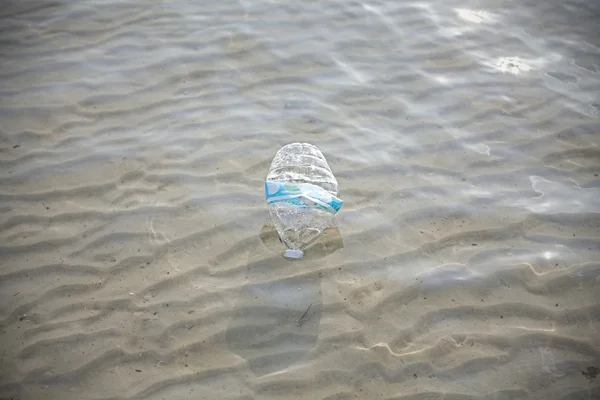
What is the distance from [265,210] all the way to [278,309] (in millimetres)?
719

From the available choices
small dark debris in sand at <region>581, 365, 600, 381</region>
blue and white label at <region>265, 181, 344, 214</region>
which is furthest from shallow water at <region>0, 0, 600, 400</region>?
blue and white label at <region>265, 181, 344, 214</region>

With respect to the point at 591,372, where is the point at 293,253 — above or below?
above

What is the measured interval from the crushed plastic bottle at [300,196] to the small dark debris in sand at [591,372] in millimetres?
1489

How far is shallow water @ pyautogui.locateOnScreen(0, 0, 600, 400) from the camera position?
258cm

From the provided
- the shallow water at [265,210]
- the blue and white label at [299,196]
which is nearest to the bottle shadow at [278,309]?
the shallow water at [265,210]

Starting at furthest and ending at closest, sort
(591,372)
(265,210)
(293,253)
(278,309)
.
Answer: (265,210), (293,253), (278,309), (591,372)

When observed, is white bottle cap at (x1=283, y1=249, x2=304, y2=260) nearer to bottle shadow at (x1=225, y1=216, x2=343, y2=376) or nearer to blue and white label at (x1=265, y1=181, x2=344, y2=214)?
bottle shadow at (x1=225, y1=216, x2=343, y2=376)

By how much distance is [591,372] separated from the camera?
8.34ft

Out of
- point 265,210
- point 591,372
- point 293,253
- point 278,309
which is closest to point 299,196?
point 293,253

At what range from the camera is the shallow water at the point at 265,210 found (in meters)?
2.58

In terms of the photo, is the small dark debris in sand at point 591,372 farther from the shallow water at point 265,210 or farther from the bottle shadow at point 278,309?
the bottle shadow at point 278,309

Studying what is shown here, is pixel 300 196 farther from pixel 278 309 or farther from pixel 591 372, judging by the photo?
pixel 591 372

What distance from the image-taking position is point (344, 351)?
8.55 feet

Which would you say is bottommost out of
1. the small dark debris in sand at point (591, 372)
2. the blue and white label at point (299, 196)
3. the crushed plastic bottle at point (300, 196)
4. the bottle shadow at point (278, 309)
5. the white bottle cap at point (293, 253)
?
the small dark debris in sand at point (591, 372)
